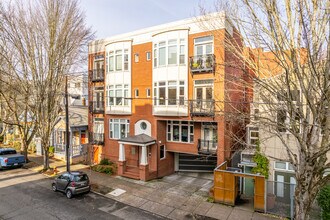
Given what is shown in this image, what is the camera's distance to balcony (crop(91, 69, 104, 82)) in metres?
21.1

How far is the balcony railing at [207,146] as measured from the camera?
54.7ft

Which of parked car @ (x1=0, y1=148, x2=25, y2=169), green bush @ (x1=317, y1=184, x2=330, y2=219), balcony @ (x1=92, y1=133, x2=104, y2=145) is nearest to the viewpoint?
green bush @ (x1=317, y1=184, x2=330, y2=219)

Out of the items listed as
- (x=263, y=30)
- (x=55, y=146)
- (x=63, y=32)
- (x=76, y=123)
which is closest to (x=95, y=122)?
(x=76, y=123)

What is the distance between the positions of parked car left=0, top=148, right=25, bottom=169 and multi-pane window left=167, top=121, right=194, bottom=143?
14.7 m

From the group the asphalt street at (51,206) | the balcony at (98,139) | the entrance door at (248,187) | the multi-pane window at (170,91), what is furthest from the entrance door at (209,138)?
the balcony at (98,139)

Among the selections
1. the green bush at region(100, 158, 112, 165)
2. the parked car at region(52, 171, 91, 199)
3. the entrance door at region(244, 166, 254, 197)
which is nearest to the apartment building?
the green bush at region(100, 158, 112, 165)

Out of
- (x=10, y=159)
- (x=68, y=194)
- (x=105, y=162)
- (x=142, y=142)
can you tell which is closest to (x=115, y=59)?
(x=142, y=142)

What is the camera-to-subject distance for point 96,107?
2156 cm

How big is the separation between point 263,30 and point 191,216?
9.76 metres

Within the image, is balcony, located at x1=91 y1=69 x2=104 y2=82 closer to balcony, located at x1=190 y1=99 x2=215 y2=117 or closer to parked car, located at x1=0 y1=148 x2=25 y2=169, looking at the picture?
balcony, located at x1=190 y1=99 x2=215 y2=117

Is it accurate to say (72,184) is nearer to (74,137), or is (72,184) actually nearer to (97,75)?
(97,75)

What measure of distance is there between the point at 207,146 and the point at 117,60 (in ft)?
38.1

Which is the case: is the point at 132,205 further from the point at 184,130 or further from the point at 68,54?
the point at 68,54

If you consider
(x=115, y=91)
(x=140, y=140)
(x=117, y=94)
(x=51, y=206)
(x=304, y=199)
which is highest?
(x=115, y=91)
